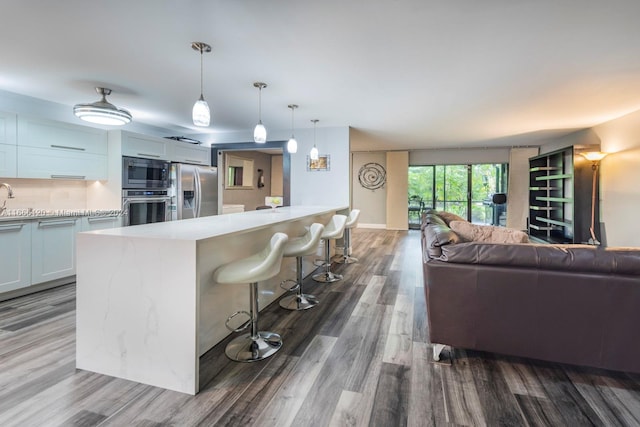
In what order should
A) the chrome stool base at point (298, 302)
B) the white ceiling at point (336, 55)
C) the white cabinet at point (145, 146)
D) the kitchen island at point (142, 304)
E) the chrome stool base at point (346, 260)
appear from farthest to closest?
1. the chrome stool base at point (346, 260)
2. the white cabinet at point (145, 146)
3. the chrome stool base at point (298, 302)
4. the white ceiling at point (336, 55)
5. the kitchen island at point (142, 304)

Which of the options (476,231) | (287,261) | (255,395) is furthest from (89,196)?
(476,231)

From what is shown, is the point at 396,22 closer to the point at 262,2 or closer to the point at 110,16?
the point at 262,2

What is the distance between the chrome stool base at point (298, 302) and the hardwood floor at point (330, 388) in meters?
0.40

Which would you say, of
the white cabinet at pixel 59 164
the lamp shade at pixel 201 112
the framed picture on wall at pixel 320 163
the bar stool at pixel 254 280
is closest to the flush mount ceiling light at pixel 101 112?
the white cabinet at pixel 59 164

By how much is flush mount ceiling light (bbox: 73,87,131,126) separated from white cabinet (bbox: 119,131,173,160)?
0.75m

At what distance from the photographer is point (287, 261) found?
374 cm

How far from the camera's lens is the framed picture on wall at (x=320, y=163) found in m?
5.75

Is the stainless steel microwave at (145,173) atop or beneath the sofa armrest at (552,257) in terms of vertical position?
atop

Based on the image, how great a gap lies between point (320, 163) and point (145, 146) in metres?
2.71

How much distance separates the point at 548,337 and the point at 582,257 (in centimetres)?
52

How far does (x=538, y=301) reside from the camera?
202 cm

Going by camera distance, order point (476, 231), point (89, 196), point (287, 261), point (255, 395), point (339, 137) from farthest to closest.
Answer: point (339, 137) → point (89, 196) → point (287, 261) → point (476, 231) → point (255, 395)

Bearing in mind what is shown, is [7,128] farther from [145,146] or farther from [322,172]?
[322,172]

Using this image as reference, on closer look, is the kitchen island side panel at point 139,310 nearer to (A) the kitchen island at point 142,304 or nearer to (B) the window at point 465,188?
(A) the kitchen island at point 142,304
